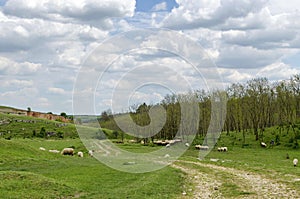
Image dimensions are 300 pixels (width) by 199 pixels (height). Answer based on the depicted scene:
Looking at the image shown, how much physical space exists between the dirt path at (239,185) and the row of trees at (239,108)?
40.4 m

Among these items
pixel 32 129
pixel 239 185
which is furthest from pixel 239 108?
pixel 32 129

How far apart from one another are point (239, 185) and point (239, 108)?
171 ft

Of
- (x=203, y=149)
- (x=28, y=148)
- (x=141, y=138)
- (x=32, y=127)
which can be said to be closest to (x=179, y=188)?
(x=28, y=148)

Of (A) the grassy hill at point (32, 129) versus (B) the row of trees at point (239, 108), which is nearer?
(B) the row of trees at point (239, 108)

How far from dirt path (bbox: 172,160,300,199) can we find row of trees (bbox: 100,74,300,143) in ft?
132

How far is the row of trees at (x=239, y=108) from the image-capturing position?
66.8m

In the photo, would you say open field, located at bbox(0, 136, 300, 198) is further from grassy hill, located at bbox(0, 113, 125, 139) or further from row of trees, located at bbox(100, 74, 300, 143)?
grassy hill, located at bbox(0, 113, 125, 139)

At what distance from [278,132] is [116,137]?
40.4 meters

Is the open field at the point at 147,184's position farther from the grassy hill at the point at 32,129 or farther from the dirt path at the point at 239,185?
the grassy hill at the point at 32,129

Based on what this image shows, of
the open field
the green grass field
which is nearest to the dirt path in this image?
the open field

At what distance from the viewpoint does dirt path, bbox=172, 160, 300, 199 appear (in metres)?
17.5

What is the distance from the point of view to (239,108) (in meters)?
71.2

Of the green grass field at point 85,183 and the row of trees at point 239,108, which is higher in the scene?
the row of trees at point 239,108

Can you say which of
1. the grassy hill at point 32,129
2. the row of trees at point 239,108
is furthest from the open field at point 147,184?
the grassy hill at point 32,129
